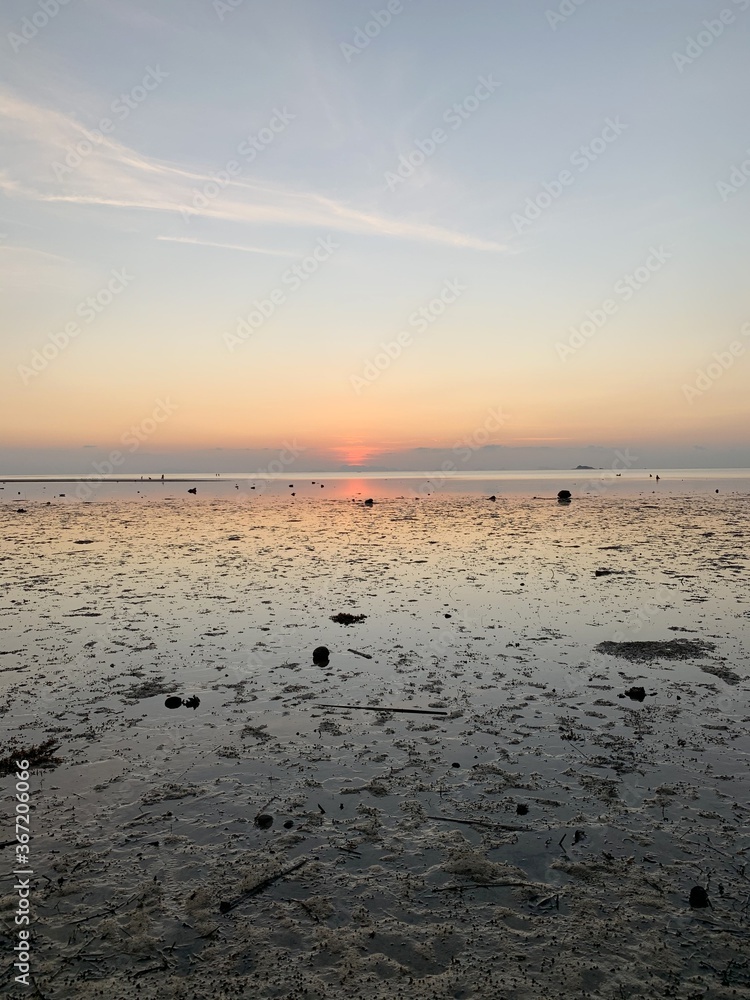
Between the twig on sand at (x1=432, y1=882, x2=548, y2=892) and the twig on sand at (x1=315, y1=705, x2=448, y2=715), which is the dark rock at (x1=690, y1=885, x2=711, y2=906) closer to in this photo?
the twig on sand at (x1=432, y1=882, x2=548, y2=892)

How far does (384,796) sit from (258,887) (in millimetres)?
2888

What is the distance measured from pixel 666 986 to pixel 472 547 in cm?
3571

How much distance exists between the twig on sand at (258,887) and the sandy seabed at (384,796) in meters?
0.03

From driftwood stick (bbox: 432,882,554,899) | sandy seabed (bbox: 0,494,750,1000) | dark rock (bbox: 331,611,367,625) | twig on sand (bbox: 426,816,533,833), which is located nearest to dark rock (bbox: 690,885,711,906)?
sandy seabed (bbox: 0,494,750,1000)

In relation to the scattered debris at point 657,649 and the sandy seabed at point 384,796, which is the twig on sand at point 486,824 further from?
the scattered debris at point 657,649

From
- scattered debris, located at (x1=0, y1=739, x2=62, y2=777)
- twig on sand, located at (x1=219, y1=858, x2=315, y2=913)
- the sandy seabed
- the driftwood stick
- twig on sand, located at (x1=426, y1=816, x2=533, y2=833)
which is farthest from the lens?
scattered debris, located at (x1=0, y1=739, x2=62, y2=777)

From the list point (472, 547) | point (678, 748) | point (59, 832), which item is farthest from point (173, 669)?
point (472, 547)

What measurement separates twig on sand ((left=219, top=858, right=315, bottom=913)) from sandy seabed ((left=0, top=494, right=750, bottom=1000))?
3 cm

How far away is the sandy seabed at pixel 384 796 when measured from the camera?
21.7 ft

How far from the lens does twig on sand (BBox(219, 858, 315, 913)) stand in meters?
7.42

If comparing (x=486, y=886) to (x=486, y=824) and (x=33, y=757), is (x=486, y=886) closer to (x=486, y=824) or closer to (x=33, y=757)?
(x=486, y=824)

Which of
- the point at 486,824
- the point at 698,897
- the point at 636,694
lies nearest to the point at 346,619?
the point at 636,694

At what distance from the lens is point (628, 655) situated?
1759 centimetres

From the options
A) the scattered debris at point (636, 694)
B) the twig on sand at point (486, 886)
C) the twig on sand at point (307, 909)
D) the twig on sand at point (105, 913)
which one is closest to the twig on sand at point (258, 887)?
the twig on sand at point (307, 909)
